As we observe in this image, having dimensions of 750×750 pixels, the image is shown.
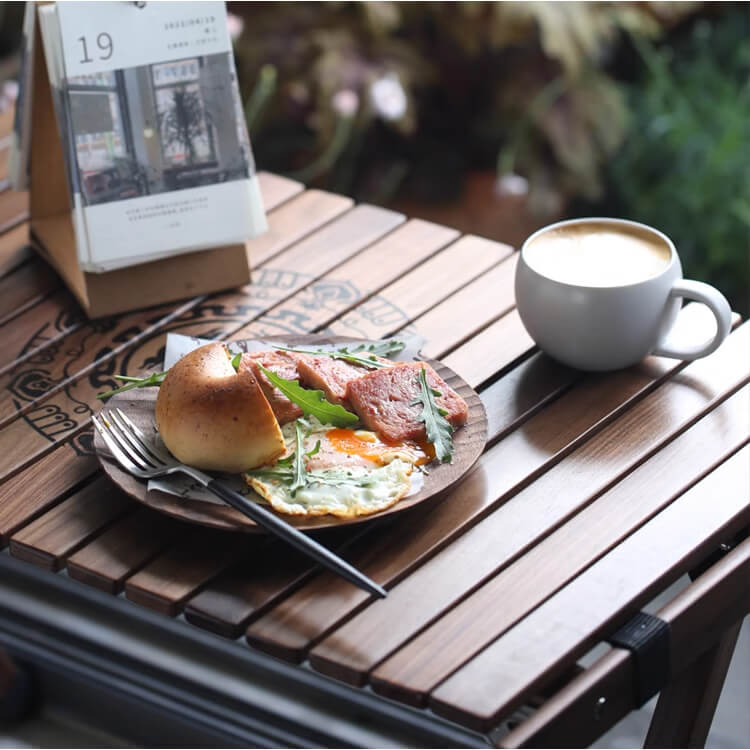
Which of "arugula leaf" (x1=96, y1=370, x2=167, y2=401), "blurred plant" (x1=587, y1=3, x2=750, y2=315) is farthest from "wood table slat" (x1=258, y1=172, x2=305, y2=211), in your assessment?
"blurred plant" (x1=587, y1=3, x2=750, y2=315)

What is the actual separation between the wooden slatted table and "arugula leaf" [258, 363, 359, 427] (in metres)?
0.12

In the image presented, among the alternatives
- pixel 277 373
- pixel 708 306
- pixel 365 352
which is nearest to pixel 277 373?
pixel 277 373

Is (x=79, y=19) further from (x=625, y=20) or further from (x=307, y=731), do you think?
(x=625, y=20)

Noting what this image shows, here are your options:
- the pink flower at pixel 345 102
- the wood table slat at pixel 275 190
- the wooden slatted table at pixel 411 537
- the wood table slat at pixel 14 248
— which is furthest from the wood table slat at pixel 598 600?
the pink flower at pixel 345 102

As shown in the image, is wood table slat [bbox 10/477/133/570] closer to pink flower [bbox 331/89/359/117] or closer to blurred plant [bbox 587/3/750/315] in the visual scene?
pink flower [bbox 331/89/359/117]

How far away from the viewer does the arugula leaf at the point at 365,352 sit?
1238mm

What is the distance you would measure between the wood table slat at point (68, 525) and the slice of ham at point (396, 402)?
247 millimetres

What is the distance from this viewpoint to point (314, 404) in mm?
1145

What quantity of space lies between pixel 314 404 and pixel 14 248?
0.69 metres

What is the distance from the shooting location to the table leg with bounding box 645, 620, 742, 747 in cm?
119

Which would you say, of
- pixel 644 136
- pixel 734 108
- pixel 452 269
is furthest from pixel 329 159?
pixel 452 269

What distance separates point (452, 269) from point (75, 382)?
517 mm

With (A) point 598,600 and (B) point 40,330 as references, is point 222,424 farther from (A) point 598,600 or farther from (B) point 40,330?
(B) point 40,330

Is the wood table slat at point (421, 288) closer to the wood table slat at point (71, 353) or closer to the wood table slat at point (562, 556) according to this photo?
the wood table slat at point (71, 353)
